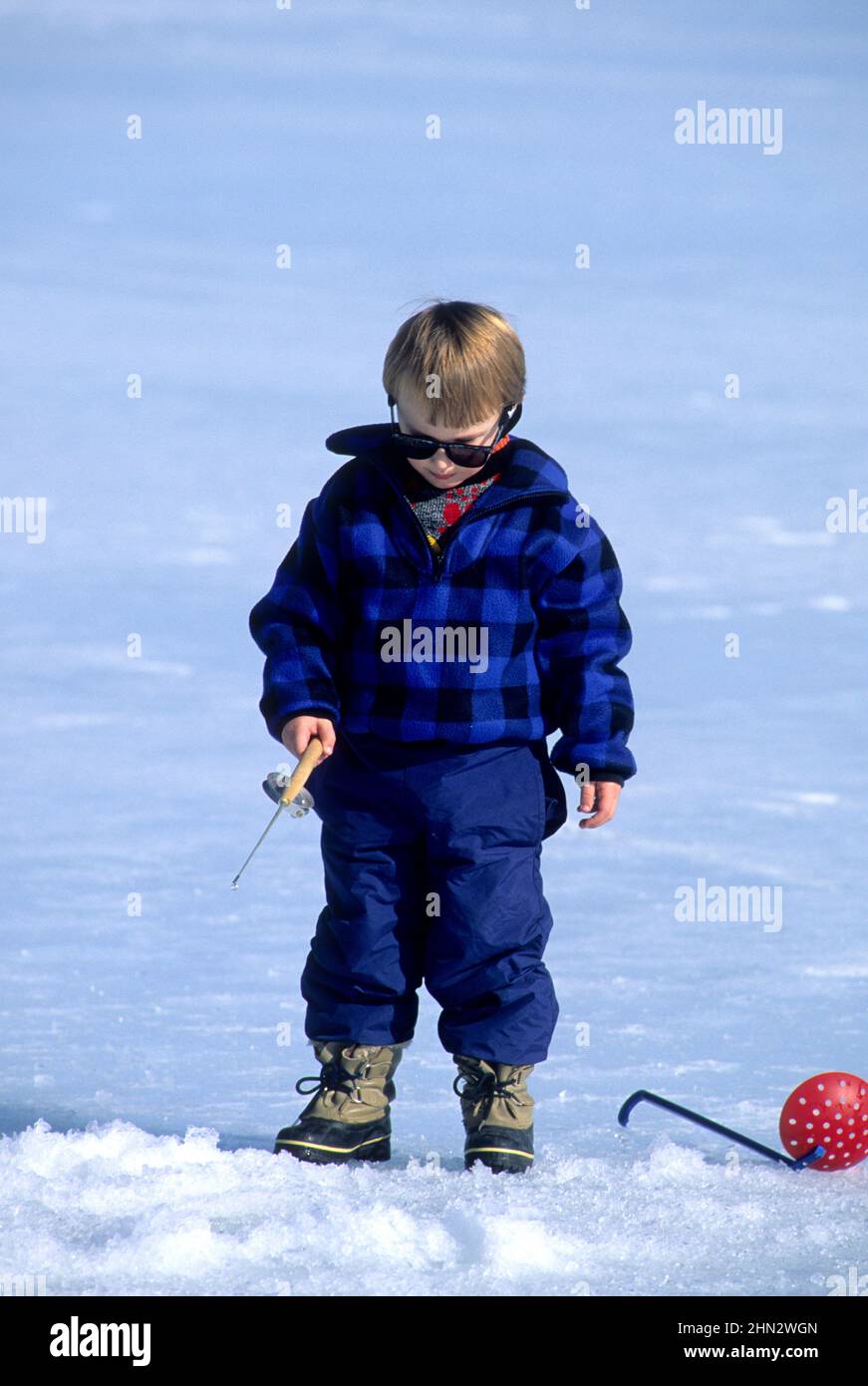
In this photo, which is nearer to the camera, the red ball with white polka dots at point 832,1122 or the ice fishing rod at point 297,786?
the ice fishing rod at point 297,786

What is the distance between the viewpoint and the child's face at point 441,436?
254 centimetres

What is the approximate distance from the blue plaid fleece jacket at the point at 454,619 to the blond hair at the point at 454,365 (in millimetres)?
119

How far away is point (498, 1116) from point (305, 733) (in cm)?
61

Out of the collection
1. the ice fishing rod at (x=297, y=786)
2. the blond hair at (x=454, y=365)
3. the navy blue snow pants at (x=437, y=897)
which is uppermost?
the blond hair at (x=454, y=365)

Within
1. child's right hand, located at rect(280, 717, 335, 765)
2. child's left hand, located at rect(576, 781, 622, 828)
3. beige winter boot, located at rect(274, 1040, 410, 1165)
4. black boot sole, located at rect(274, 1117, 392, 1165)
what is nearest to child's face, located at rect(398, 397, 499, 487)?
child's right hand, located at rect(280, 717, 335, 765)

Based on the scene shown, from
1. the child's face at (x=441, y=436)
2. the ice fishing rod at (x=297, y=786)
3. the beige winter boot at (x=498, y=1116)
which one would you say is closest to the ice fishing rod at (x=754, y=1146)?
the beige winter boot at (x=498, y=1116)

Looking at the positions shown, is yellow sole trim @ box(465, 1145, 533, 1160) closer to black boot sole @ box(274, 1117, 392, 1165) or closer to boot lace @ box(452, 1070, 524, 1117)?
boot lace @ box(452, 1070, 524, 1117)

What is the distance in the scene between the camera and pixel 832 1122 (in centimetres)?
269

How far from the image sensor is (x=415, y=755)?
8.66 ft

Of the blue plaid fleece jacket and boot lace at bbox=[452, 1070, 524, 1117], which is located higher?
the blue plaid fleece jacket

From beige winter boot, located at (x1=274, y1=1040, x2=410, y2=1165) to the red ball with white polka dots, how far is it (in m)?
0.58

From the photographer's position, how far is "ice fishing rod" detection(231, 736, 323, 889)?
101 inches

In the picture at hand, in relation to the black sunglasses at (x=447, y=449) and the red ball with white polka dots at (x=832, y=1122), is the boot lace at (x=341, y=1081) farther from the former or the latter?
the black sunglasses at (x=447, y=449)

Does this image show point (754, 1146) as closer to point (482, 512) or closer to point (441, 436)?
point (482, 512)
